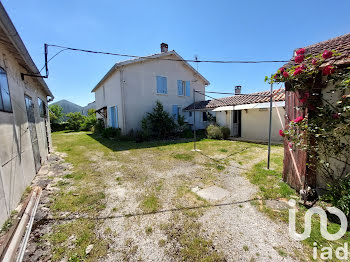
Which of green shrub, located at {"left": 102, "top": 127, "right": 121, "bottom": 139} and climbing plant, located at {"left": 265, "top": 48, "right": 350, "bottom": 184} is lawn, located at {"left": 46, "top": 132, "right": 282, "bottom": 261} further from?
green shrub, located at {"left": 102, "top": 127, "right": 121, "bottom": 139}

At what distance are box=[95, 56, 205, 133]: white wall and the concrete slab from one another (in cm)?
1271

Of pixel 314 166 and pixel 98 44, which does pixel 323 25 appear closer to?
pixel 314 166

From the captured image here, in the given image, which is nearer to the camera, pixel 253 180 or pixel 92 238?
pixel 92 238

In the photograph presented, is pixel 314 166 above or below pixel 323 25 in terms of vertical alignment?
below

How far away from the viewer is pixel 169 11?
31.3 feet

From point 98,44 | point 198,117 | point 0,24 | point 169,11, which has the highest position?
point 169,11

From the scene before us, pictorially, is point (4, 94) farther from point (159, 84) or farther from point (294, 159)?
point (159, 84)

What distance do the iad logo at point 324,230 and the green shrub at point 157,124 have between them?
42.6ft

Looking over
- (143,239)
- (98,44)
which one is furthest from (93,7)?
(143,239)

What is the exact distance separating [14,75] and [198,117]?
17820 millimetres

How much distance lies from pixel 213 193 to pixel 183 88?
16.9m

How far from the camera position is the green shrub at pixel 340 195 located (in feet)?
10.6

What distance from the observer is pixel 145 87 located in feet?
54.5

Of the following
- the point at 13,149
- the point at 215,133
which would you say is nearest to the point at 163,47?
the point at 215,133
